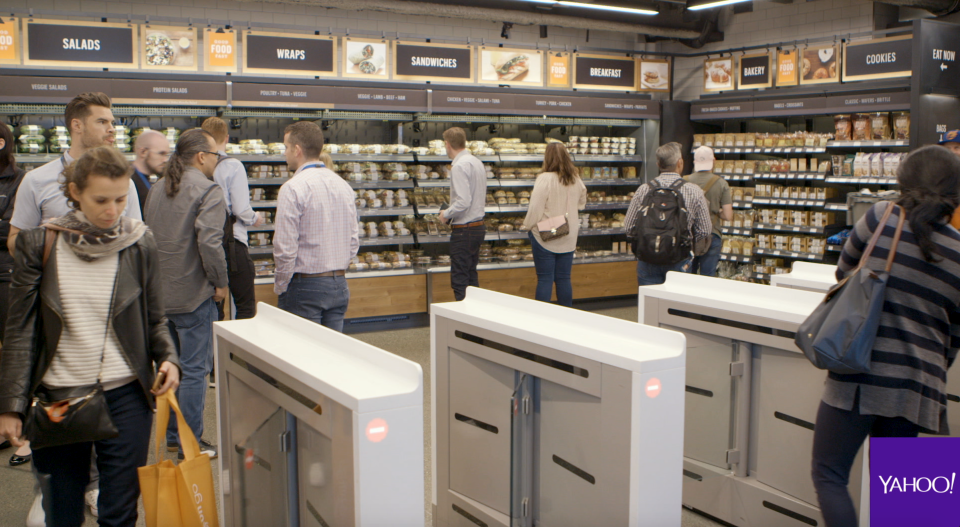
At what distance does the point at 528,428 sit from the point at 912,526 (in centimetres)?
118

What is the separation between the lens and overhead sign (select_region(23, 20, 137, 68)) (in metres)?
5.96

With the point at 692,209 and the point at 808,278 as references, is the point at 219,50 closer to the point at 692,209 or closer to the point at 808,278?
the point at 692,209

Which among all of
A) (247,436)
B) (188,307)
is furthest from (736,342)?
(188,307)

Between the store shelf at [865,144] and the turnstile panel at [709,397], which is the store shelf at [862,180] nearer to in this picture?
the store shelf at [865,144]

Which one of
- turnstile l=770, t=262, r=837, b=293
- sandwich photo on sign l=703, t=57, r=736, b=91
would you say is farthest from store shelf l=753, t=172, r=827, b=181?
turnstile l=770, t=262, r=837, b=293

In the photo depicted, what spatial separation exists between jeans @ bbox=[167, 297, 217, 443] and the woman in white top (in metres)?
3.01

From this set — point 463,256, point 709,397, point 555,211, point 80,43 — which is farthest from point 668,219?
point 80,43

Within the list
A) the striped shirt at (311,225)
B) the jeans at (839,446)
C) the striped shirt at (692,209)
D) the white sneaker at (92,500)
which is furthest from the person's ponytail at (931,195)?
the white sneaker at (92,500)

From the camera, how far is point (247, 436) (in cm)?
256

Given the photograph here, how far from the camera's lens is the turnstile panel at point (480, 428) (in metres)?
2.72

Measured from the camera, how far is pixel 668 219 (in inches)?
193

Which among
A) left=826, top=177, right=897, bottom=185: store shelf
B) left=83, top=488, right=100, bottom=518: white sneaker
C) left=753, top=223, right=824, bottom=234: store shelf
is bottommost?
left=83, top=488, right=100, bottom=518: white sneaker

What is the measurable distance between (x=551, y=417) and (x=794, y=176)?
6.29 metres

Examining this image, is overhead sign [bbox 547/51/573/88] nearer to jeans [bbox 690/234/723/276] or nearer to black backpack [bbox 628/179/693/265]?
jeans [bbox 690/234/723/276]
